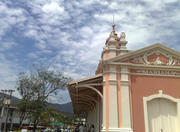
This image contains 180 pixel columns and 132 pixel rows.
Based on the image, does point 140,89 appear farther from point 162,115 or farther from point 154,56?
point 154,56

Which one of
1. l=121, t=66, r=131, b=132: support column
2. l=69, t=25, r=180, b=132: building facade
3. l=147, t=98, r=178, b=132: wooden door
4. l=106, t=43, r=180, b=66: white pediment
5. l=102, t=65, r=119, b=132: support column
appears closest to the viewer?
l=102, t=65, r=119, b=132: support column

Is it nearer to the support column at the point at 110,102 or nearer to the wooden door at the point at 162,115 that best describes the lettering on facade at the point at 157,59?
the support column at the point at 110,102

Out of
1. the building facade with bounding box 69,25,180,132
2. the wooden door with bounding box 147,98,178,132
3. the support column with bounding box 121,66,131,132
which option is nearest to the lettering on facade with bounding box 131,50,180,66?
the building facade with bounding box 69,25,180,132

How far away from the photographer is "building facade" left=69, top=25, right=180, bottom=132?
30.4 feet

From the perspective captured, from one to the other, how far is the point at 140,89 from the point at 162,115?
5.89 ft

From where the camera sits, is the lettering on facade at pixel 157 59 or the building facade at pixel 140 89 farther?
the lettering on facade at pixel 157 59

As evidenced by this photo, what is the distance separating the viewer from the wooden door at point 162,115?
9531mm

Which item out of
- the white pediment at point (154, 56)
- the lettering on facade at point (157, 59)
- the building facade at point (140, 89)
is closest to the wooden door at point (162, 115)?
the building facade at point (140, 89)

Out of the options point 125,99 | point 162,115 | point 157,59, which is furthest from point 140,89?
point 157,59

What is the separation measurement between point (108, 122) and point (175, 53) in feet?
18.4

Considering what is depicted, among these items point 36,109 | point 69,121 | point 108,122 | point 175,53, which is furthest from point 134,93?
point 69,121

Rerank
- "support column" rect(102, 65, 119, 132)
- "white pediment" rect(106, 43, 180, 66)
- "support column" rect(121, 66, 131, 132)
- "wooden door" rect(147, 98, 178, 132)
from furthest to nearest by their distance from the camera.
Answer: "white pediment" rect(106, 43, 180, 66), "wooden door" rect(147, 98, 178, 132), "support column" rect(121, 66, 131, 132), "support column" rect(102, 65, 119, 132)

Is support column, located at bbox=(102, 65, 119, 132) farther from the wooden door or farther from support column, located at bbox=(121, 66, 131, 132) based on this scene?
→ the wooden door

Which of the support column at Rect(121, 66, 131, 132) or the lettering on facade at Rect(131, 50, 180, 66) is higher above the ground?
the lettering on facade at Rect(131, 50, 180, 66)
